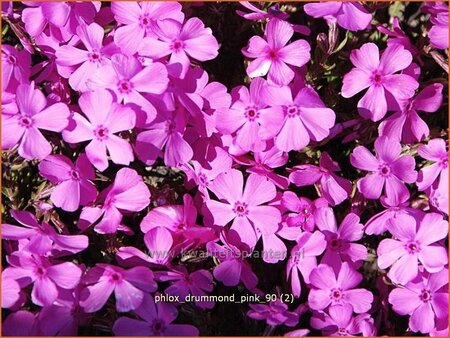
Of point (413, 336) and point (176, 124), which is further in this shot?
point (413, 336)

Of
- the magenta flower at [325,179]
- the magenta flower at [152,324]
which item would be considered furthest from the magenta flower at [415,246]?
the magenta flower at [152,324]

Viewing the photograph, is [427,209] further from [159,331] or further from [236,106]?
[159,331]

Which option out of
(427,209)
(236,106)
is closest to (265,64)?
(236,106)

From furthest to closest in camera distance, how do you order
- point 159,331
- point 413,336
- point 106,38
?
point 413,336, point 106,38, point 159,331

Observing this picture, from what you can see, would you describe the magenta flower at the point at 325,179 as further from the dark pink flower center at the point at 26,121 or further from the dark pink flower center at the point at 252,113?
the dark pink flower center at the point at 26,121

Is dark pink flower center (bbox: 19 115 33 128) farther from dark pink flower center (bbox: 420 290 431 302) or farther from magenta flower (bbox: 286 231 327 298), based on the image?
dark pink flower center (bbox: 420 290 431 302)

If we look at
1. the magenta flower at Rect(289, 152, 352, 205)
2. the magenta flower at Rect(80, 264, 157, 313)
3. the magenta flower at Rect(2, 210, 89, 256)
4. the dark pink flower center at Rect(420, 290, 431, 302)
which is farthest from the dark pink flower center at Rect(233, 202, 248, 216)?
the dark pink flower center at Rect(420, 290, 431, 302)
